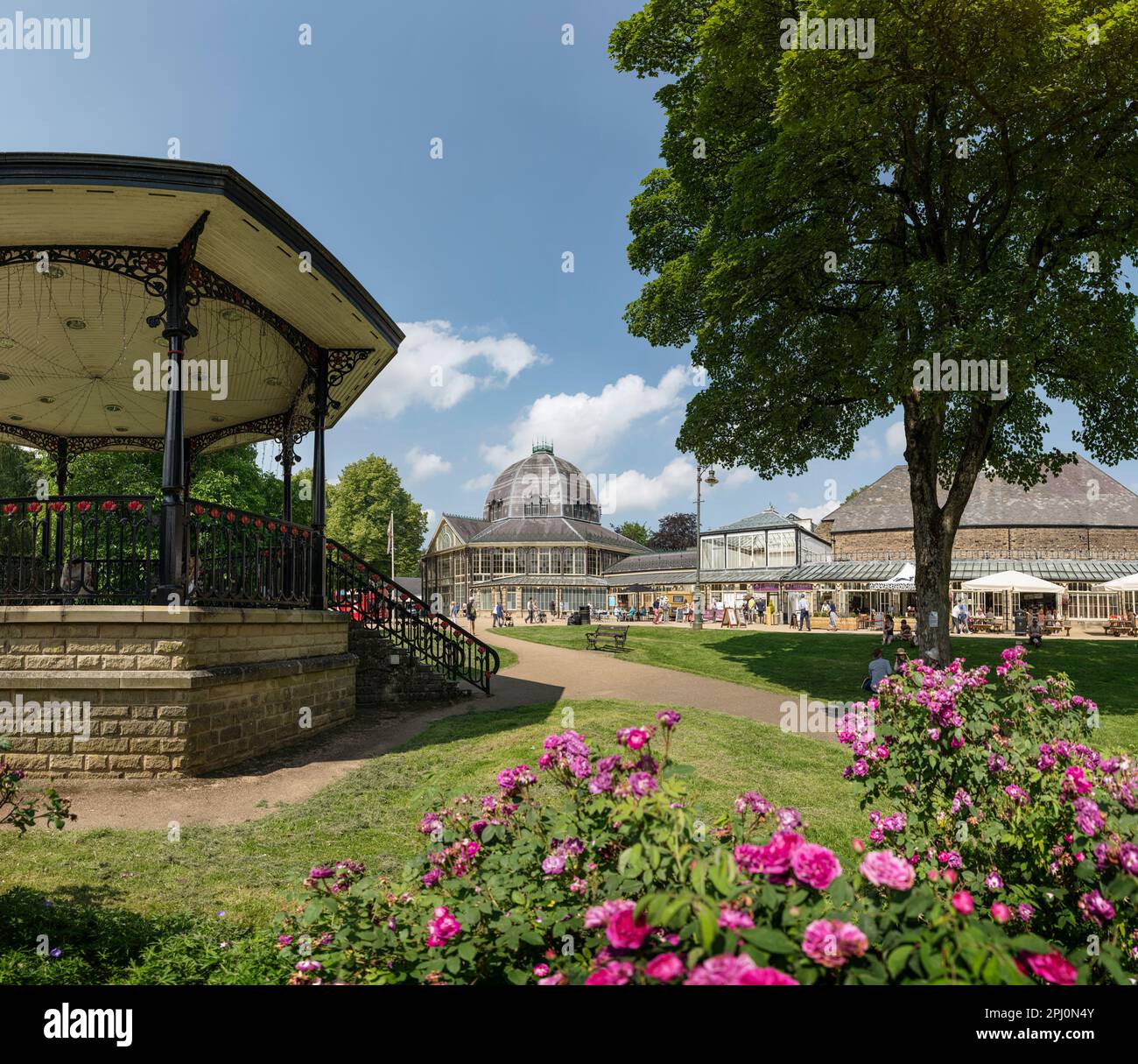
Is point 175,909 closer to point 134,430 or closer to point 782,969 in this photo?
→ point 782,969

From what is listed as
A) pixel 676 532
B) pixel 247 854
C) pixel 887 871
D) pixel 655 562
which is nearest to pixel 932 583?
pixel 247 854

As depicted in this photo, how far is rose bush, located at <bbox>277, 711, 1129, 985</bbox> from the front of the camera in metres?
1.40

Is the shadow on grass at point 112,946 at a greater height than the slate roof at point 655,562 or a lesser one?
lesser

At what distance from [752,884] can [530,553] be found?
194 ft

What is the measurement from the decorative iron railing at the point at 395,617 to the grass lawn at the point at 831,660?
21.5 feet

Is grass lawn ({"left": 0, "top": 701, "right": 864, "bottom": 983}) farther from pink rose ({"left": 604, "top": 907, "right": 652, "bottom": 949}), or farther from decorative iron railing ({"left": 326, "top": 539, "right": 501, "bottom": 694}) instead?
decorative iron railing ({"left": 326, "top": 539, "right": 501, "bottom": 694})

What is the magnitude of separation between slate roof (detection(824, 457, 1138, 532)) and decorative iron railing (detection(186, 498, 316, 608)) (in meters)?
38.5

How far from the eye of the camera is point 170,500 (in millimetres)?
7652

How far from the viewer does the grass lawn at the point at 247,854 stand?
338cm

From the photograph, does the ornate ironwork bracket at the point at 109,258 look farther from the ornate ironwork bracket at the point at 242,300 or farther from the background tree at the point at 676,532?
the background tree at the point at 676,532

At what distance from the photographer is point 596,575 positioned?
60.5m

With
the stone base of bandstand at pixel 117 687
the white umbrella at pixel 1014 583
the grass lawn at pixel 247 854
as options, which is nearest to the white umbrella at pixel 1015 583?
the white umbrella at pixel 1014 583

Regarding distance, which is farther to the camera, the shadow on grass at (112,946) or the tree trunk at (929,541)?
the tree trunk at (929,541)
